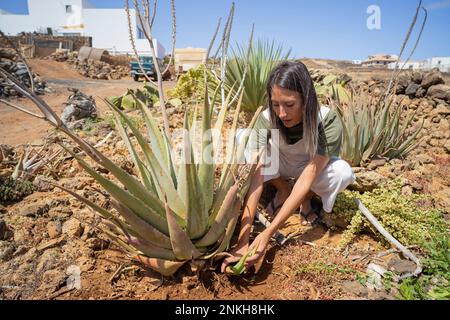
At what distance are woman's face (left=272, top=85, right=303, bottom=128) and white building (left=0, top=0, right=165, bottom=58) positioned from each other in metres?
36.8

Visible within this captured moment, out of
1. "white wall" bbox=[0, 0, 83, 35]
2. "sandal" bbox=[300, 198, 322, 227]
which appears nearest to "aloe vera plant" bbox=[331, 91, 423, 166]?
"sandal" bbox=[300, 198, 322, 227]

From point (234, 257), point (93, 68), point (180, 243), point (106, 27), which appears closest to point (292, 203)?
point (234, 257)

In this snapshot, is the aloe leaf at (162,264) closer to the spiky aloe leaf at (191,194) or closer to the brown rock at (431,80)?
the spiky aloe leaf at (191,194)

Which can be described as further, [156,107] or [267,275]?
[156,107]

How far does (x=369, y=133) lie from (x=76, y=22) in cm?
4242

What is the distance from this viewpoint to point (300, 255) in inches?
69.7

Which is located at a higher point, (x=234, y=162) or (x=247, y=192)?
(x=234, y=162)

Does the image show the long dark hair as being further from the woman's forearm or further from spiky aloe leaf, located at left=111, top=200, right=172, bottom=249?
spiky aloe leaf, located at left=111, top=200, right=172, bottom=249

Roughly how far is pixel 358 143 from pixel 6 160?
10.9ft

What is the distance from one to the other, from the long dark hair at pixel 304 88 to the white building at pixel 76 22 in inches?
1446

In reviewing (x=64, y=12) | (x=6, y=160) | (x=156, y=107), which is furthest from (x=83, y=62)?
(x=64, y=12)

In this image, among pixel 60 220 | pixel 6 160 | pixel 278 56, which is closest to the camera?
pixel 60 220

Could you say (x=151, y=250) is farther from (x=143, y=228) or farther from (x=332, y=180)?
(x=332, y=180)
